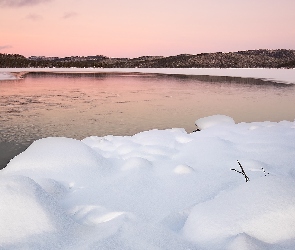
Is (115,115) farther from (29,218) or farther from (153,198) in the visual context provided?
(29,218)

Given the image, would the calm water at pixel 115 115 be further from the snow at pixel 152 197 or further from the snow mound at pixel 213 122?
the snow at pixel 152 197

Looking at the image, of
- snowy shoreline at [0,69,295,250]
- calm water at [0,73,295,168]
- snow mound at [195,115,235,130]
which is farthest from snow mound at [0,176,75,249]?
snow mound at [195,115,235,130]

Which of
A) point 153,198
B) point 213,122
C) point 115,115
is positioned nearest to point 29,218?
point 153,198

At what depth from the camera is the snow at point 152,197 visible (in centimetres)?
284

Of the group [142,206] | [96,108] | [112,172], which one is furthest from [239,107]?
[142,206]

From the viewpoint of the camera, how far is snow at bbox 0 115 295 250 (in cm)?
284

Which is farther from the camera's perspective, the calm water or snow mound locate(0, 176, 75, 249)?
the calm water

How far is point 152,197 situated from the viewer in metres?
3.91

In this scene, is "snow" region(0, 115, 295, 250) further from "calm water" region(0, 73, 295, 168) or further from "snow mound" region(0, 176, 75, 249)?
"calm water" region(0, 73, 295, 168)

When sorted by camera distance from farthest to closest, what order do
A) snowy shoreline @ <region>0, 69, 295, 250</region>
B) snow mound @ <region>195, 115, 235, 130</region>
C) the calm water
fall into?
the calm water → snow mound @ <region>195, 115, 235, 130</region> → snowy shoreline @ <region>0, 69, 295, 250</region>

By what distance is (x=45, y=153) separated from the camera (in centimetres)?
524

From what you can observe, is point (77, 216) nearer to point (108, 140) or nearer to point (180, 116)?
point (108, 140)

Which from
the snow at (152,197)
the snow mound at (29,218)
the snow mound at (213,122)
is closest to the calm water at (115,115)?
the snow mound at (213,122)

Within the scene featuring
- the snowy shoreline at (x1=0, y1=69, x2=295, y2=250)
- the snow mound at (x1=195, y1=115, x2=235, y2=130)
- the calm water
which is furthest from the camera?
the calm water
